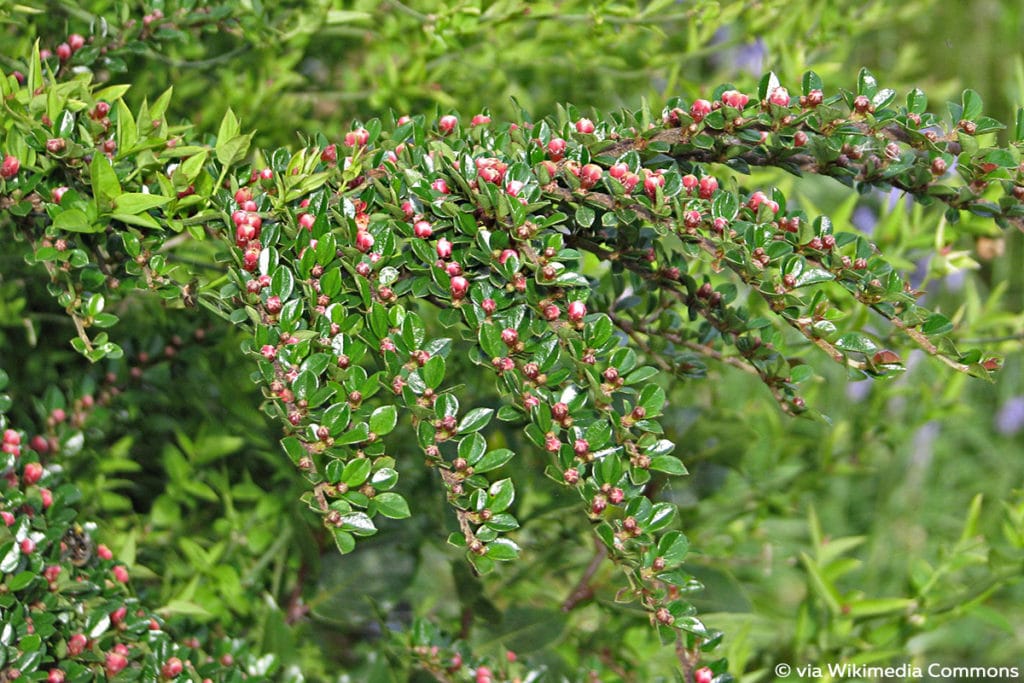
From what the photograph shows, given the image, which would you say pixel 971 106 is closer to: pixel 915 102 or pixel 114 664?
pixel 915 102

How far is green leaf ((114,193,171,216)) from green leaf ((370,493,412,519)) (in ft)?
0.78

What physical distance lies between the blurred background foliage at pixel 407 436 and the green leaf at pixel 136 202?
243mm

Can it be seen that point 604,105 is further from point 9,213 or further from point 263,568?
point 9,213

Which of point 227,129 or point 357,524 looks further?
point 227,129

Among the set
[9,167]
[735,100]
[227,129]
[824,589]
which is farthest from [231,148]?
[824,589]

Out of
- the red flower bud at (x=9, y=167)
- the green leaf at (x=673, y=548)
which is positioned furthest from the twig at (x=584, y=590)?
the red flower bud at (x=9, y=167)

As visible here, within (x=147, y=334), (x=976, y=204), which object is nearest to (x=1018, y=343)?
(x=976, y=204)

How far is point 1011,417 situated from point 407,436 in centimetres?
→ 180

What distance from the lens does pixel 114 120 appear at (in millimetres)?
784

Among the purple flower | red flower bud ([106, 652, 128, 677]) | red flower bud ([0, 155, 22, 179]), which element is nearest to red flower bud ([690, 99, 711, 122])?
red flower bud ([0, 155, 22, 179])

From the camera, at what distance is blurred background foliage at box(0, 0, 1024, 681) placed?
99cm

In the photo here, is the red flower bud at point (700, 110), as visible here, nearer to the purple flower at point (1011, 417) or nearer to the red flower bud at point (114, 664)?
the red flower bud at point (114, 664)

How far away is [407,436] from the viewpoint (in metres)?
1.12

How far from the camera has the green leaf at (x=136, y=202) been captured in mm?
676
